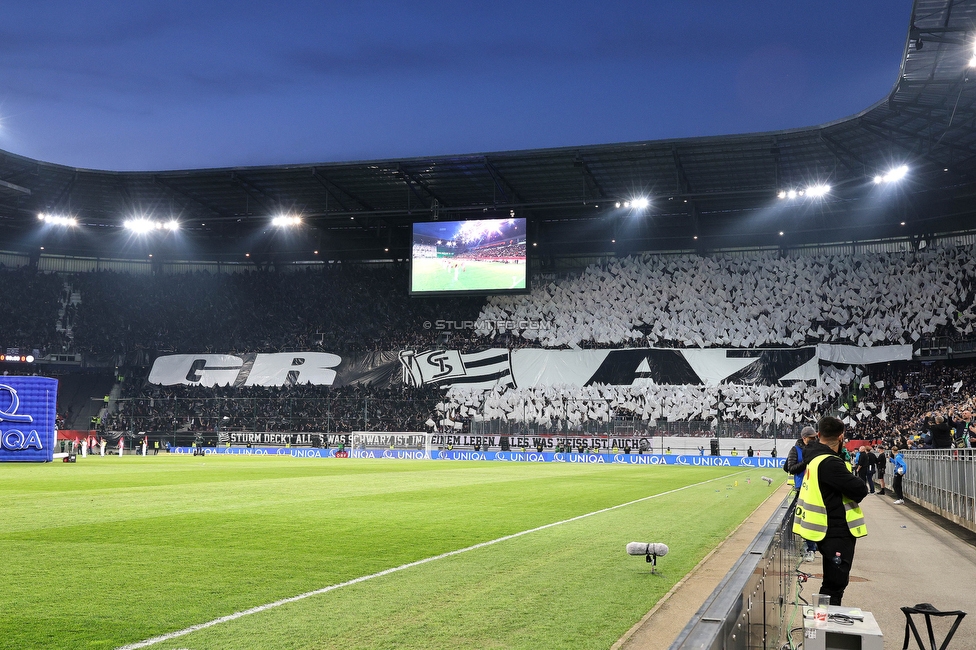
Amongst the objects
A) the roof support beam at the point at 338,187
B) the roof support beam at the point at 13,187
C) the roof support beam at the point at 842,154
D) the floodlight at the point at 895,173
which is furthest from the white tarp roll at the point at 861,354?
the roof support beam at the point at 13,187

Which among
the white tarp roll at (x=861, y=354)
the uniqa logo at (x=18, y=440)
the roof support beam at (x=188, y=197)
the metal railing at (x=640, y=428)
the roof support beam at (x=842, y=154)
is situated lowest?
the uniqa logo at (x=18, y=440)

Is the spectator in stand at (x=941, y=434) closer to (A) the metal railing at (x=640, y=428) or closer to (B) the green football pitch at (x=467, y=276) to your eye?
(A) the metal railing at (x=640, y=428)

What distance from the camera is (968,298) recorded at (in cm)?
5253

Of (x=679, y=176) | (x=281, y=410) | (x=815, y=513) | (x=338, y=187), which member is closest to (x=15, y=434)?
(x=281, y=410)

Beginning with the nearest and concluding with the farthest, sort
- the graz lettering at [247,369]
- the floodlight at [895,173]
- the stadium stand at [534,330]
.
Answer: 1. the floodlight at [895,173]
2. the stadium stand at [534,330]
3. the graz lettering at [247,369]

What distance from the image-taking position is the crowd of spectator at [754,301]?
54.2 m

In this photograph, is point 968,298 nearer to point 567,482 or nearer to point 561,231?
point 561,231

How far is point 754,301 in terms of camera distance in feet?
194

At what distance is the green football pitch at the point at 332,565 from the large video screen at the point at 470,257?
33990 millimetres

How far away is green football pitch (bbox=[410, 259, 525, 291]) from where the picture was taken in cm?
5488

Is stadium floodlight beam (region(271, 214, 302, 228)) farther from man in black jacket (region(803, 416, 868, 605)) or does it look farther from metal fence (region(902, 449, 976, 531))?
man in black jacket (region(803, 416, 868, 605))

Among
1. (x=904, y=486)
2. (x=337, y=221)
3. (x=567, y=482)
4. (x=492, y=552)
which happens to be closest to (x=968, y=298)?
(x=904, y=486)

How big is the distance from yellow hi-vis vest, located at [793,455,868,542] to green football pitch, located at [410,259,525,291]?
4701 cm

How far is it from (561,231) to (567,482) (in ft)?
131
